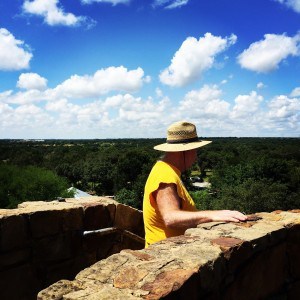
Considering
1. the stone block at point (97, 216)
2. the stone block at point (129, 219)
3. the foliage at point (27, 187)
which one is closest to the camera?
the stone block at point (97, 216)

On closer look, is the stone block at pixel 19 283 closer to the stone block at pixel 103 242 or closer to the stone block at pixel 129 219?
the stone block at pixel 103 242

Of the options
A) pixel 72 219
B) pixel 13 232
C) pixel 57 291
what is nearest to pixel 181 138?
pixel 72 219

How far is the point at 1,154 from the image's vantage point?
77.4 metres

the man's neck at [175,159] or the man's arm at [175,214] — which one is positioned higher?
the man's neck at [175,159]

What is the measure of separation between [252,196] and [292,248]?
103ft

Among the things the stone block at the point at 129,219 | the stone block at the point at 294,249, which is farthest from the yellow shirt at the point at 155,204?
the stone block at the point at 129,219

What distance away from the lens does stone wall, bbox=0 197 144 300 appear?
3.81 metres

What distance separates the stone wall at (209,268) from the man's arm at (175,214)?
3.0 inches

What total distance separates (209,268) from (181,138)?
58.6 inches

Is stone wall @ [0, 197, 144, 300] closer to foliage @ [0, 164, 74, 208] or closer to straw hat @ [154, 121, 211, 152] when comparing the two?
straw hat @ [154, 121, 211, 152]

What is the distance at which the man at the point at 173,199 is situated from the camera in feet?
9.47

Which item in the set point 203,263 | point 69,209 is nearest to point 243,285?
point 203,263

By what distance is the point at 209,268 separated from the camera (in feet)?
7.07

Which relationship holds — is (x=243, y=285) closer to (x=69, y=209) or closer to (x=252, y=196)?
(x=69, y=209)
